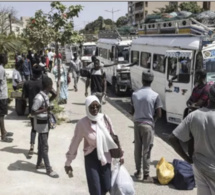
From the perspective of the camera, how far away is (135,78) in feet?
45.0

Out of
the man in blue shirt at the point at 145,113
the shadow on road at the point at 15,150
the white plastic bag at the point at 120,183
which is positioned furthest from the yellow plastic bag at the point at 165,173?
the shadow on road at the point at 15,150

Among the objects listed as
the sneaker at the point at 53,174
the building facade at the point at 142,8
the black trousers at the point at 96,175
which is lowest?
the sneaker at the point at 53,174

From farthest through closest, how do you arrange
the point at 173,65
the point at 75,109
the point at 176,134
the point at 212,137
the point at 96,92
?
the point at 75,109
the point at 96,92
the point at 173,65
the point at 176,134
the point at 212,137

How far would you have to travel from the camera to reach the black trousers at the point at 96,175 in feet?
13.4

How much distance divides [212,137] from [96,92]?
21.8 ft

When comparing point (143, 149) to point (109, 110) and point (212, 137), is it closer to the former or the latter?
point (212, 137)

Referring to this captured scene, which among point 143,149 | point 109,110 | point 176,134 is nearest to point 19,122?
point 109,110

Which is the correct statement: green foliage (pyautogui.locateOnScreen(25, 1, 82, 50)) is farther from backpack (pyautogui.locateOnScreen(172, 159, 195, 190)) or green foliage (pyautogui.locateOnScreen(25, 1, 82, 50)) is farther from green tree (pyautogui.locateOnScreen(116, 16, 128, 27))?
green tree (pyautogui.locateOnScreen(116, 16, 128, 27))

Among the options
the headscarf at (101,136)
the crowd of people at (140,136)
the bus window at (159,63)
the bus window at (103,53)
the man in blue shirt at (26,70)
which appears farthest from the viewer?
the bus window at (103,53)

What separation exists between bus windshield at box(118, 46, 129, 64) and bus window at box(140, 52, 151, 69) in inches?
121

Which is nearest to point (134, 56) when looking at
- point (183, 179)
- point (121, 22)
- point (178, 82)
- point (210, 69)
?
point (178, 82)

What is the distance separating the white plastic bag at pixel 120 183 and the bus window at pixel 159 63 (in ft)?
20.1

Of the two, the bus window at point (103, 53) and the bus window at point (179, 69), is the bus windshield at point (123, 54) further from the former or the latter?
the bus window at point (179, 69)

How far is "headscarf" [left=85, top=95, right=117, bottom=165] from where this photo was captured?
4.05m
